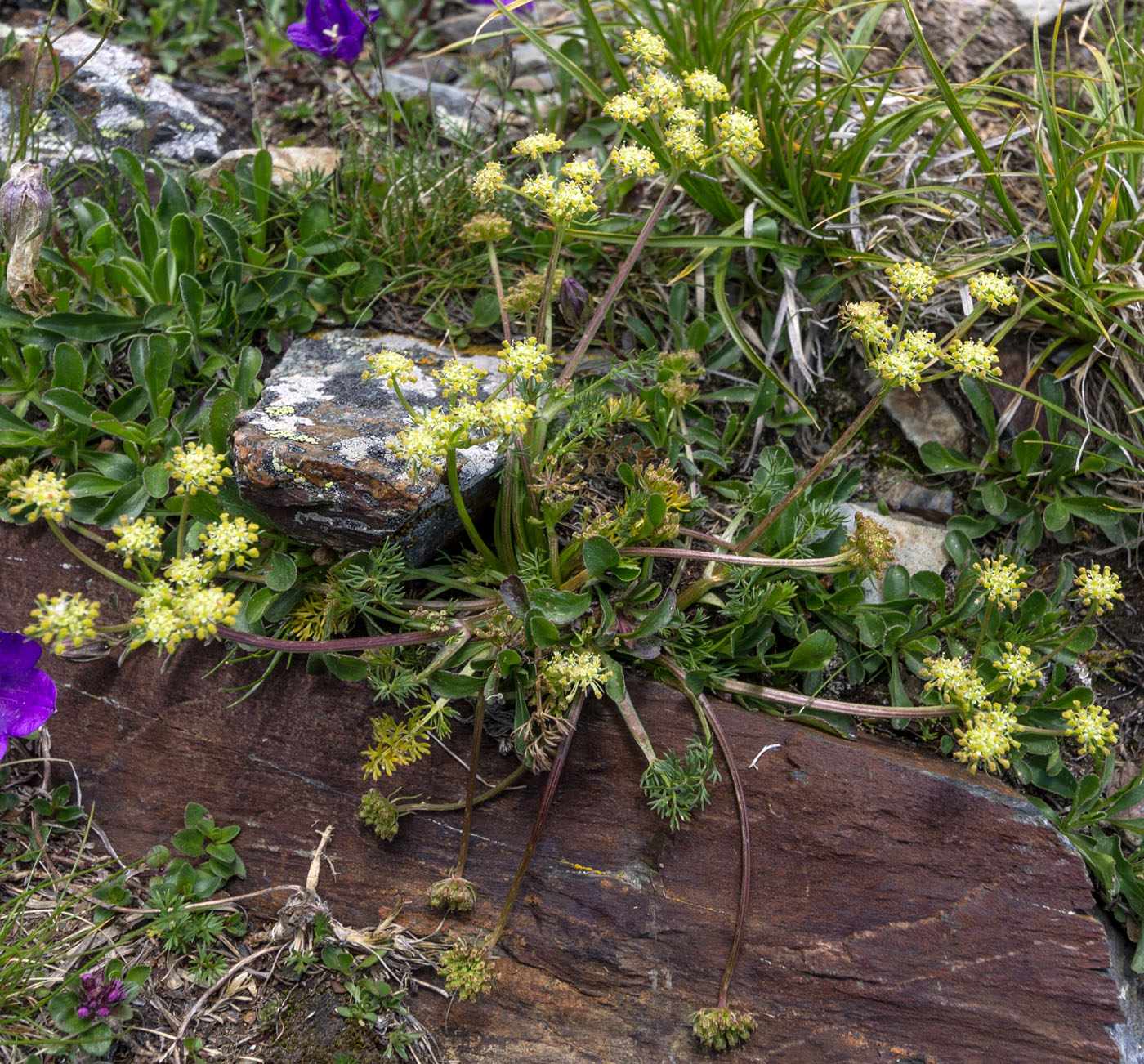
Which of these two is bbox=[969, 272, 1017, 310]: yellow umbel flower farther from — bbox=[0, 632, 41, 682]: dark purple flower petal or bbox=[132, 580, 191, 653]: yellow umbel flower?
bbox=[0, 632, 41, 682]: dark purple flower petal

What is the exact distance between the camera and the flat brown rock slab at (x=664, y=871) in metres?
2.19

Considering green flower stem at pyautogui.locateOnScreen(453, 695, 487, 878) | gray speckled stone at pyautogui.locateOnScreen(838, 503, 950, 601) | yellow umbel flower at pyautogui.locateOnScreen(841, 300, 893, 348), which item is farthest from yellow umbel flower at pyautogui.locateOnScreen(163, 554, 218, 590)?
gray speckled stone at pyautogui.locateOnScreen(838, 503, 950, 601)

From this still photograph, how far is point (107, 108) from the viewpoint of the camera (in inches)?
132

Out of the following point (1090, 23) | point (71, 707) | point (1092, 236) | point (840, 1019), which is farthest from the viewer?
point (1090, 23)

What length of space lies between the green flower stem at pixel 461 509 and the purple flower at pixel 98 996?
4.61 feet

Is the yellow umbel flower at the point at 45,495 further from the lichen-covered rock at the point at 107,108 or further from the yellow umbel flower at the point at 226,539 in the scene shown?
the lichen-covered rock at the point at 107,108

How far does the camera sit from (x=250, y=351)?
264cm

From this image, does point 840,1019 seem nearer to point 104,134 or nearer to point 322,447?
point 322,447

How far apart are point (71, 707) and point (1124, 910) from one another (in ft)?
9.98

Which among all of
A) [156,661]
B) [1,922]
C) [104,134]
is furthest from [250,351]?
[1,922]

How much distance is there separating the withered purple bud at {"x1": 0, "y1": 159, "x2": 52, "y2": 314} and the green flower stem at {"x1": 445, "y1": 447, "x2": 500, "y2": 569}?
1.44m

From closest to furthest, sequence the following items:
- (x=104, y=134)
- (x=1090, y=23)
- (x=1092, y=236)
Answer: (x=1092, y=236) < (x=104, y=134) < (x=1090, y=23)

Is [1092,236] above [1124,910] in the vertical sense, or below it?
above

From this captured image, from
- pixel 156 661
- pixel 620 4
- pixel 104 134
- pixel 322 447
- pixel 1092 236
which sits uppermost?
pixel 620 4
